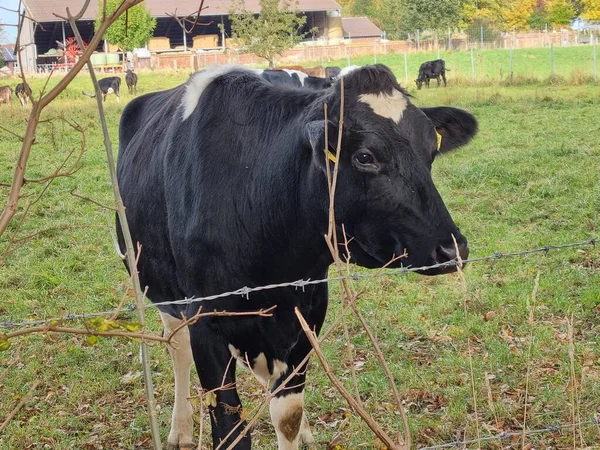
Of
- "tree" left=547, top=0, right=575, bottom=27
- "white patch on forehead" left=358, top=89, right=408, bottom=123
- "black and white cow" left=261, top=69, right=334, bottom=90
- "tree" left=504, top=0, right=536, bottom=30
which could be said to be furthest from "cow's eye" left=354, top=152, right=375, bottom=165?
"tree" left=547, top=0, right=575, bottom=27

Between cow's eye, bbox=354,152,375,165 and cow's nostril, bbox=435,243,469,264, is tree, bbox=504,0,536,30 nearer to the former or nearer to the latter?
cow's eye, bbox=354,152,375,165

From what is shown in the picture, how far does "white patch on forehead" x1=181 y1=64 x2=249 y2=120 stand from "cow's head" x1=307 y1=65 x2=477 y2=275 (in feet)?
3.03

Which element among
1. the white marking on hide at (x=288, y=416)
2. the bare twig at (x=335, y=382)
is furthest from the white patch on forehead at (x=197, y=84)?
the bare twig at (x=335, y=382)

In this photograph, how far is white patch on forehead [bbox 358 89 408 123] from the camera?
10.6 ft

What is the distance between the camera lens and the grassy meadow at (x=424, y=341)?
4.41 metres

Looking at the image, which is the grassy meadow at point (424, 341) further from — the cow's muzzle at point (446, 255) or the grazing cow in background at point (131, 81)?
the grazing cow in background at point (131, 81)

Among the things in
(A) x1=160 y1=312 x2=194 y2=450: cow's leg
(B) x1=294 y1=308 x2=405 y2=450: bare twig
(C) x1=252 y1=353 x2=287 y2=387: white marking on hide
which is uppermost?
(B) x1=294 y1=308 x2=405 y2=450: bare twig

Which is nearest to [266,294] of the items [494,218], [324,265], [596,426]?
[324,265]

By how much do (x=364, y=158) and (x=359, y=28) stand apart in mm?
75653

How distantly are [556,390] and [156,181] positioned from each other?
254 centimetres

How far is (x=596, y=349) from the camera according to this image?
17.1ft

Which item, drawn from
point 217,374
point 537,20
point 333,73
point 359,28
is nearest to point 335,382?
point 217,374

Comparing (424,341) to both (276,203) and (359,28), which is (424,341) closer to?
(276,203)

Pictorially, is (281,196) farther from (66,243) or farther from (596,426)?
(66,243)
